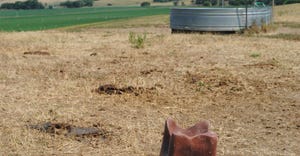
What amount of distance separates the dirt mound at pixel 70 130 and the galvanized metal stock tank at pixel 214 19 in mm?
14095

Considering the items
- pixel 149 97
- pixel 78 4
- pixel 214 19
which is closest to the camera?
pixel 149 97

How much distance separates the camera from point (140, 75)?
10914 millimetres

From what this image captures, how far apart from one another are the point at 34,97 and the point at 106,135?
261 centimetres

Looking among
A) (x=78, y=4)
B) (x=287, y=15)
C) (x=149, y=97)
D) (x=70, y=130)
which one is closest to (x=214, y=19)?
(x=149, y=97)

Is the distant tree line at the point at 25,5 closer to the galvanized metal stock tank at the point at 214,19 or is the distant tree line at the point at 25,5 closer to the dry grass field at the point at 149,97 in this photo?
the galvanized metal stock tank at the point at 214,19

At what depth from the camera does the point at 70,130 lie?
7.01 metres

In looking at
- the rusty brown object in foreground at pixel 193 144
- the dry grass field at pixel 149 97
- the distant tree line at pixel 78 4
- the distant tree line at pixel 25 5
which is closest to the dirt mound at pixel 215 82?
the dry grass field at pixel 149 97

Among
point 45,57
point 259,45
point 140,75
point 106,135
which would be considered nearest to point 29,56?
point 45,57

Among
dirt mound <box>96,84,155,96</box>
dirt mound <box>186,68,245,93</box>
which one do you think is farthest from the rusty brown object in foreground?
dirt mound <box>186,68,245,93</box>

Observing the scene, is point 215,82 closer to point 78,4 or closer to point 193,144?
point 193,144

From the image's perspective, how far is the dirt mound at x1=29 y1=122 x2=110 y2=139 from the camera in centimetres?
680

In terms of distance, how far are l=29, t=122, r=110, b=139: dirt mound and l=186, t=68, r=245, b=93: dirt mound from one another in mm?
2982

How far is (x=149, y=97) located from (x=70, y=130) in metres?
2.17

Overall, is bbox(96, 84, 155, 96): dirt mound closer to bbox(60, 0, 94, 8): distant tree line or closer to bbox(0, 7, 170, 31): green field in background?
bbox(0, 7, 170, 31): green field in background
